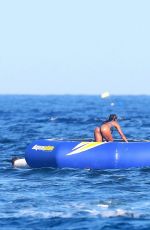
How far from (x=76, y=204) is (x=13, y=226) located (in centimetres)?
261

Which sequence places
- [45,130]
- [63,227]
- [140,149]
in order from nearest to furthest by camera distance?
1. [63,227]
2. [140,149]
3. [45,130]

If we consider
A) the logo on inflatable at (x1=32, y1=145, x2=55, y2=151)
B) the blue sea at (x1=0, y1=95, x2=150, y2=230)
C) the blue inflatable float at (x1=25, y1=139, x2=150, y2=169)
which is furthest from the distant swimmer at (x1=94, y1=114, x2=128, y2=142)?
the logo on inflatable at (x1=32, y1=145, x2=55, y2=151)

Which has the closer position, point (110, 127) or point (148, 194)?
point (148, 194)

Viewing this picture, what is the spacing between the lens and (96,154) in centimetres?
2506

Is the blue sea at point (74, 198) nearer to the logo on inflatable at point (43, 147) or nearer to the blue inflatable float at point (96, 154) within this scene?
the blue inflatable float at point (96, 154)

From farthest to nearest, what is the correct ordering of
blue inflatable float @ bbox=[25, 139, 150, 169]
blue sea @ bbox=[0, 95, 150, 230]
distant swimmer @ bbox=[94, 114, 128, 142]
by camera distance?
distant swimmer @ bbox=[94, 114, 128, 142] < blue inflatable float @ bbox=[25, 139, 150, 169] < blue sea @ bbox=[0, 95, 150, 230]

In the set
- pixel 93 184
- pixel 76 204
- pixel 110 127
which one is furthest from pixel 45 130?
pixel 76 204

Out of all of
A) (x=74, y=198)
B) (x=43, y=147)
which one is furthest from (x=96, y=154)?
(x=74, y=198)

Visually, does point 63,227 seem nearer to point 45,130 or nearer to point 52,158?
point 52,158

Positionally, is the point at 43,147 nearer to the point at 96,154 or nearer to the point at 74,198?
the point at 96,154

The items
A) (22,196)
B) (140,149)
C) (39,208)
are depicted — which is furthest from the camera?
(140,149)

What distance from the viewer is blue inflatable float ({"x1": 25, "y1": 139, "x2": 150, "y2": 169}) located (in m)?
24.9

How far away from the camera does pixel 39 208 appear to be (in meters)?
18.7

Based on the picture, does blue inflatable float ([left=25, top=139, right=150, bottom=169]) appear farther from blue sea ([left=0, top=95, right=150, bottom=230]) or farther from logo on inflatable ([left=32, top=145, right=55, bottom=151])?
blue sea ([left=0, top=95, right=150, bottom=230])
